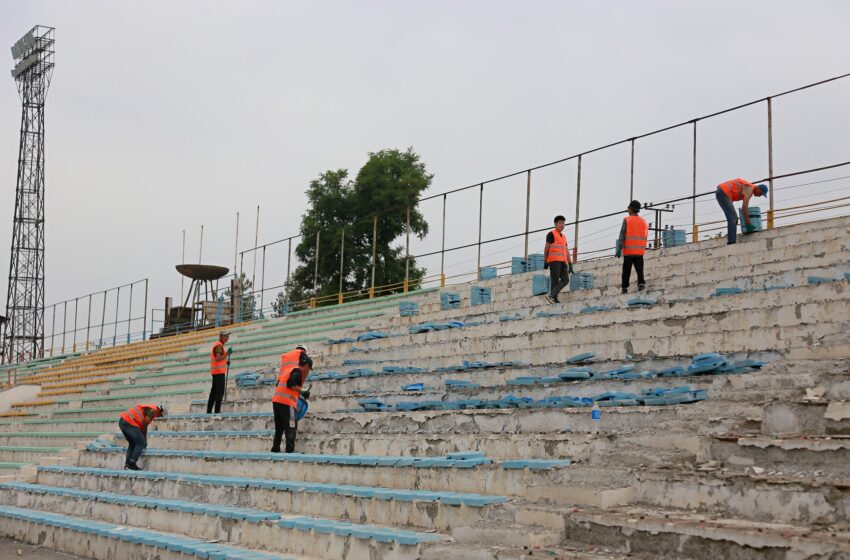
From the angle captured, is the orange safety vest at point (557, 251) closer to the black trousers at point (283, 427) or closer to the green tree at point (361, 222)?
the black trousers at point (283, 427)

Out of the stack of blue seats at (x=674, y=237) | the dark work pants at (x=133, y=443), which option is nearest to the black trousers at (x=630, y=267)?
the stack of blue seats at (x=674, y=237)

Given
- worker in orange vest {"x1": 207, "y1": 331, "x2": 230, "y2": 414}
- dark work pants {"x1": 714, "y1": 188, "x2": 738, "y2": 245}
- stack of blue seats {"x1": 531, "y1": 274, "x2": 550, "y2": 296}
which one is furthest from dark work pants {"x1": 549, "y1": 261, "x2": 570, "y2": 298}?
worker in orange vest {"x1": 207, "y1": 331, "x2": 230, "y2": 414}

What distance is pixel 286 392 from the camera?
10.1 m

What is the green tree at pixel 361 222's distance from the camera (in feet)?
118

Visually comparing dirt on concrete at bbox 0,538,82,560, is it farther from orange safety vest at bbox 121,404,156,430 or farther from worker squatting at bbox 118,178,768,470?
orange safety vest at bbox 121,404,156,430

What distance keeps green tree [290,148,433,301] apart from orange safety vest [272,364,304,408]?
23.9 meters

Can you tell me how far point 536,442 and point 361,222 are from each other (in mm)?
29846

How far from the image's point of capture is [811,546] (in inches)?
174

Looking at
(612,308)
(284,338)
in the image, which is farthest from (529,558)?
(284,338)

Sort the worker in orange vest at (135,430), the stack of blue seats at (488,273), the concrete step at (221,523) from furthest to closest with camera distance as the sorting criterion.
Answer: the stack of blue seats at (488,273)
the worker in orange vest at (135,430)
the concrete step at (221,523)

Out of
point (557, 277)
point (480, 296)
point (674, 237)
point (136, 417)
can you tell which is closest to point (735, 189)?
point (674, 237)

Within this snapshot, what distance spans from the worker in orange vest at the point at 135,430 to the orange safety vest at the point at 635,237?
22.4 ft

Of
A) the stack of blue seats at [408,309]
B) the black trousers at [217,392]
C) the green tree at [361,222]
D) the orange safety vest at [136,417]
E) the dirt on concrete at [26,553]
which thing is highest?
the green tree at [361,222]

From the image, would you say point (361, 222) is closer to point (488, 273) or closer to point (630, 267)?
point (488, 273)
